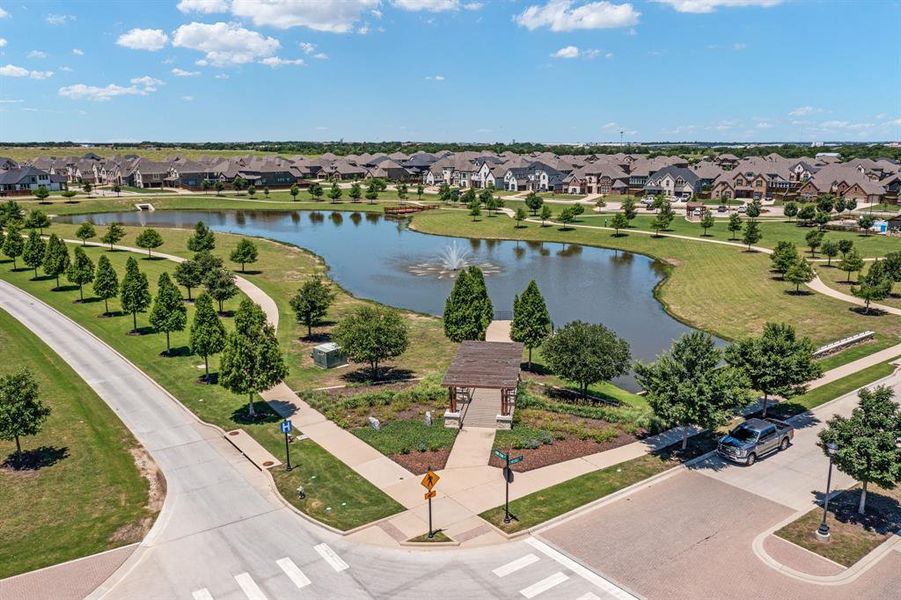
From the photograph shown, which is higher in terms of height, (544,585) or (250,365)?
(250,365)

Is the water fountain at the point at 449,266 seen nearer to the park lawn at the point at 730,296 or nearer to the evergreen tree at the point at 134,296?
the park lawn at the point at 730,296

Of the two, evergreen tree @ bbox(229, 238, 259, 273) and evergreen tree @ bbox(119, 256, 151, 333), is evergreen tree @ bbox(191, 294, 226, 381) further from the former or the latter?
evergreen tree @ bbox(229, 238, 259, 273)

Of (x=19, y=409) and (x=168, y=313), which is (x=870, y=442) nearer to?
(x=19, y=409)

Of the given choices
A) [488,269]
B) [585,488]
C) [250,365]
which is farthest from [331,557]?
[488,269]

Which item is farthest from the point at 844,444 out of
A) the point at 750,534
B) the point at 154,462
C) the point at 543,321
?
the point at 154,462

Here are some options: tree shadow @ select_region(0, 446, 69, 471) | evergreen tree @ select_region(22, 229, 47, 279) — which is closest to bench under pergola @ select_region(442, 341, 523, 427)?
tree shadow @ select_region(0, 446, 69, 471)

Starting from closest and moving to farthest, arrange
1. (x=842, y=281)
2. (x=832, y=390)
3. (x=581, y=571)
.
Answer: (x=581, y=571)
(x=832, y=390)
(x=842, y=281)

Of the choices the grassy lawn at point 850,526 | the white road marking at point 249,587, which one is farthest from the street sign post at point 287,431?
the grassy lawn at point 850,526

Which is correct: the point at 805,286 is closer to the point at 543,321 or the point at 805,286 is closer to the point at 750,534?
the point at 543,321
